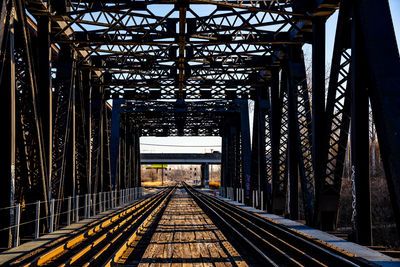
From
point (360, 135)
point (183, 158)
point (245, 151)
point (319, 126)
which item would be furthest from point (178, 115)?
point (183, 158)

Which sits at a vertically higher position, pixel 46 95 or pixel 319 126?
pixel 46 95

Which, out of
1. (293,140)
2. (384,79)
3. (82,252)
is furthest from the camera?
(293,140)

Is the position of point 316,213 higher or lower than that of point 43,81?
lower

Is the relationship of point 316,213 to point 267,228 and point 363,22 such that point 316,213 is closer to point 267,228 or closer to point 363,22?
point 267,228

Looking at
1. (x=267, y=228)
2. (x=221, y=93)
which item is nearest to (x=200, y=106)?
(x=221, y=93)

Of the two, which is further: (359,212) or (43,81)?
(43,81)

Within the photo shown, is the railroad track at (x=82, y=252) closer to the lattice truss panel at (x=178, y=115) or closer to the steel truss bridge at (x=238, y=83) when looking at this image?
the steel truss bridge at (x=238, y=83)

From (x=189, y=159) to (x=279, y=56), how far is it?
65.5m

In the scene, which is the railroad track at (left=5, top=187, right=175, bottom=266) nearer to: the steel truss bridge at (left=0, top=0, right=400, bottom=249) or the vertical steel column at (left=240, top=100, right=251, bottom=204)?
the steel truss bridge at (left=0, top=0, right=400, bottom=249)

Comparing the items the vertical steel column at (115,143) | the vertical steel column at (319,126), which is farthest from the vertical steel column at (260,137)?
the vertical steel column at (115,143)

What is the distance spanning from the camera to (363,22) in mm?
8438

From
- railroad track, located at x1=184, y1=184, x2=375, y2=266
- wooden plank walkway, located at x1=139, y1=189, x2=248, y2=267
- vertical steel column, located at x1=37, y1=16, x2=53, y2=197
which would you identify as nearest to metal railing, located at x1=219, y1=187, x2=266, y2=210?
wooden plank walkway, located at x1=139, y1=189, x2=248, y2=267

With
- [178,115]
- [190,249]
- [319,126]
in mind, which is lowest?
[190,249]

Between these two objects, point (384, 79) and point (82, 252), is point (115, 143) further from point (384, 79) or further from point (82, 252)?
point (384, 79)
